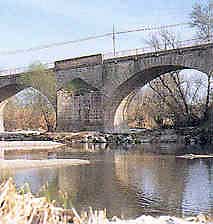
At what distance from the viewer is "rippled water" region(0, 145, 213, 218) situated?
870 centimetres

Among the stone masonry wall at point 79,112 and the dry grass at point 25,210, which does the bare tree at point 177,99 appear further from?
the dry grass at point 25,210

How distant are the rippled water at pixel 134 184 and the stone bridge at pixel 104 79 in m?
14.7

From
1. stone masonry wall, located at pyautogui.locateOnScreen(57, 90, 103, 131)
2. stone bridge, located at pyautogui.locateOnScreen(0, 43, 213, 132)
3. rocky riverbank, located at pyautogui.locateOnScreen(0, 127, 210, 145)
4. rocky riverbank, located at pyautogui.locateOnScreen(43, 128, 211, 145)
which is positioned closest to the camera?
rocky riverbank, located at pyautogui.locateOnScreen(0, 127, 210, 145)

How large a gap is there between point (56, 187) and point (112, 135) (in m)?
22.1

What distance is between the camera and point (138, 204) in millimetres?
8953

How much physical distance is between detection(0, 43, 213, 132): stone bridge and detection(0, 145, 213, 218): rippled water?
14.7 m

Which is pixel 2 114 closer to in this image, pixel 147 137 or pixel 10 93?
pixel 10 93

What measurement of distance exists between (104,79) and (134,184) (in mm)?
24977

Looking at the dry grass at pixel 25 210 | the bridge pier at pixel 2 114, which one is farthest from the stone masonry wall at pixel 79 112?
the dry grass at pixel 25 210

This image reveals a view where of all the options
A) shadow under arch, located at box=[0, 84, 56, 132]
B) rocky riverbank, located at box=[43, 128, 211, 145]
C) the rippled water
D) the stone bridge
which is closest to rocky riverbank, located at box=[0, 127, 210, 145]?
rocky riverbank, located at box=[43, 128, 211, 145]

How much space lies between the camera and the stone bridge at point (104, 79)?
103 feet

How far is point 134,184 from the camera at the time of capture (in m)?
11.8

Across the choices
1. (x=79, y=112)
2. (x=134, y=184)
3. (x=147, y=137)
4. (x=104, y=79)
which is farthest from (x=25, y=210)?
(x=79, y=112)

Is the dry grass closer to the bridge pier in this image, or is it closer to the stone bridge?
the stone bridge
